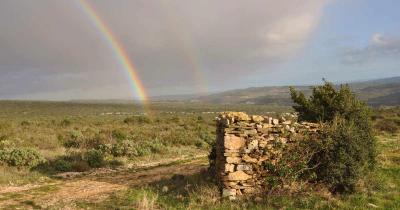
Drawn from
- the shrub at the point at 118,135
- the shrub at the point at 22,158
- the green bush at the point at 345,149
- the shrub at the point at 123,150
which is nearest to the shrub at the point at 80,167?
the shrub at the point at 22,158

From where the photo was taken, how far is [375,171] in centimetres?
1423

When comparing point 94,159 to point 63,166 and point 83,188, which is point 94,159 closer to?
point 63,166

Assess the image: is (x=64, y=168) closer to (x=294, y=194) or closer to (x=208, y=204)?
(x=208, y=204)

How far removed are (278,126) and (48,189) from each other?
314 inches

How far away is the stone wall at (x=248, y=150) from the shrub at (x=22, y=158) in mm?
9907

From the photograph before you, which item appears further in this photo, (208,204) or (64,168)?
(64,168)

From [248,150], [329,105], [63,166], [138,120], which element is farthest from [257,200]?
[138,120]

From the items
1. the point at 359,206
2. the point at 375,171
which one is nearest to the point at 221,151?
the point at 359,206

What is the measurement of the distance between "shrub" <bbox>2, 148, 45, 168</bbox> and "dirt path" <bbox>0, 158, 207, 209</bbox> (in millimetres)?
3101

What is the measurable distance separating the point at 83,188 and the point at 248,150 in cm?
589

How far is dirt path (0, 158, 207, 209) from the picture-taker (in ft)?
42.3

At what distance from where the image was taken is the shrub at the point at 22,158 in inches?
747

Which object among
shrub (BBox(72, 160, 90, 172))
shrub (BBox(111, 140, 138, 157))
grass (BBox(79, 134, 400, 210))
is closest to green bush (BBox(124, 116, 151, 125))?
shrub (BBox(111, 140, 138, 157))

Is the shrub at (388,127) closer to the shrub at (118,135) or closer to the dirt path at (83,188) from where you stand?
the shrub at (118,135)
